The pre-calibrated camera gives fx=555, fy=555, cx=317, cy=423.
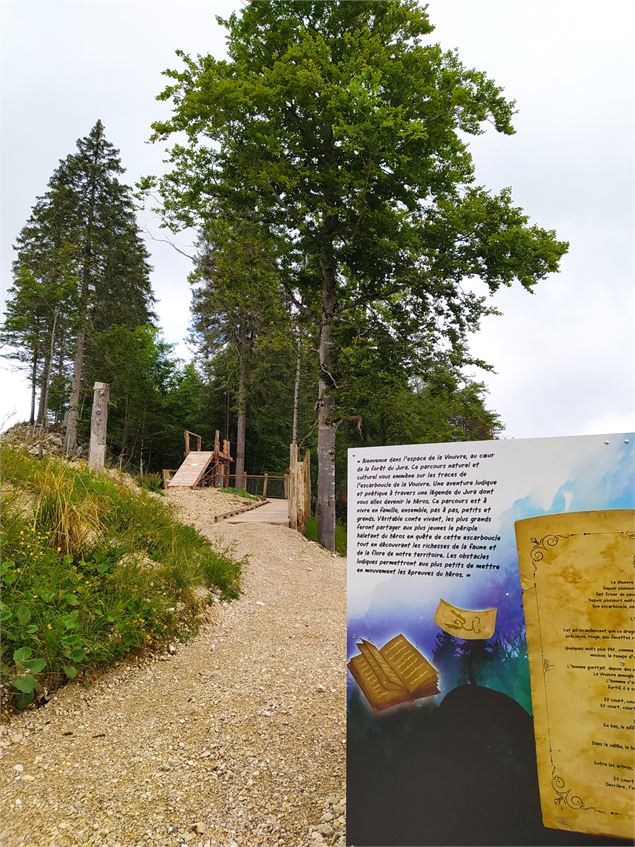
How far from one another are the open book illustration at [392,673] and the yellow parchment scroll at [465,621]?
18cm

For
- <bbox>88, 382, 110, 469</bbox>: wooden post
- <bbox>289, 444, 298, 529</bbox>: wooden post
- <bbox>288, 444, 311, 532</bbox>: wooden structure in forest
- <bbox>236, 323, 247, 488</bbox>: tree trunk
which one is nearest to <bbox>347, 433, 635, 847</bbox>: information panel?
<bbox>88, 382, 110, 469</bbox>: wooden post

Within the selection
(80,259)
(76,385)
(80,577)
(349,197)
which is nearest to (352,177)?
(349,197)

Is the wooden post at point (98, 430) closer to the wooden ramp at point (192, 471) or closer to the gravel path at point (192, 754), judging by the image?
the gravel path at point (192, 754)

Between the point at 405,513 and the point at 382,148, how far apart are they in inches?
425

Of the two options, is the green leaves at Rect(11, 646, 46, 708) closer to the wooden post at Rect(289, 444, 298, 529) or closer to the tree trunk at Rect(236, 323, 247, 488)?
the wooden post at Rect(289, 444, 298, 529)

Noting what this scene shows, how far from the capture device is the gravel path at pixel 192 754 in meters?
2.81

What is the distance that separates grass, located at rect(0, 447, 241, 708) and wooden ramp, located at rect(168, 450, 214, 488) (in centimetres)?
1329

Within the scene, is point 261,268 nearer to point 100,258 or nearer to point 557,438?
point 557,438

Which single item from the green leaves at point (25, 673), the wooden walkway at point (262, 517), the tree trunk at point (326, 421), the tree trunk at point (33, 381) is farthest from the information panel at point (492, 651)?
the tree trunk at point (33, 381)

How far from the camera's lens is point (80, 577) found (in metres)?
4.72

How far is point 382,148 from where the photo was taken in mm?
11398

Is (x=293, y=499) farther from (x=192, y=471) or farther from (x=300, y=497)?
(x=192, y=471)

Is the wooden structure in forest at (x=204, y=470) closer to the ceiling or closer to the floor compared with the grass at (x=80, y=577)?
closer to the ceiling

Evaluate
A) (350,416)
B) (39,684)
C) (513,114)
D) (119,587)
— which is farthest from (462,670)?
(513,114)
